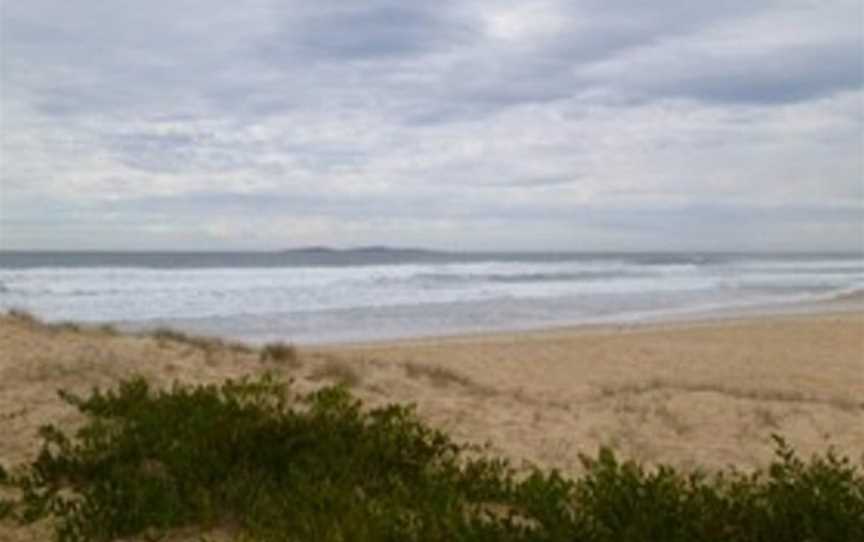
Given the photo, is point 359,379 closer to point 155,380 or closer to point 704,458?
point 155,380

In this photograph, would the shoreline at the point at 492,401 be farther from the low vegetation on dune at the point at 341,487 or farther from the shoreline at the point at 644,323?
the shoreline at the point at 644,323

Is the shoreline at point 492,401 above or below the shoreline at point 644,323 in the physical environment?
above

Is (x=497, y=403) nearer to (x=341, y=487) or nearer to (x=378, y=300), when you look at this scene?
(x=341, y=487)

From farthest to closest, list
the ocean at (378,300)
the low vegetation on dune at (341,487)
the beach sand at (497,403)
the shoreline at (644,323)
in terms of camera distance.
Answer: the ocean at (378,300), the shoreline at (644,323), the beach sand at (497,403), the low vegetation on dune at (341,487)

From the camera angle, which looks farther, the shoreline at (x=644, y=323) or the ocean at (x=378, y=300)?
the ocean at (x=378, y=300)

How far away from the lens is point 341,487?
19.2ft

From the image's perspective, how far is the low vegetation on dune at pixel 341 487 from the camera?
16.6ft

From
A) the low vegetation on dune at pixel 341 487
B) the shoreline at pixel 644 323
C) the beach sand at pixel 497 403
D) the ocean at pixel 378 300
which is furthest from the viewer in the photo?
the ocean at pixel 378 300

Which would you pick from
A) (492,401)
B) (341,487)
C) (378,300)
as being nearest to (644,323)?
(378,300)

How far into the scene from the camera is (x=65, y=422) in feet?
24.3

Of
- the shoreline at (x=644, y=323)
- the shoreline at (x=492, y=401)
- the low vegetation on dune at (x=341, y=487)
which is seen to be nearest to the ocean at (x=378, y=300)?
the shoreline at (x=644, y=323)

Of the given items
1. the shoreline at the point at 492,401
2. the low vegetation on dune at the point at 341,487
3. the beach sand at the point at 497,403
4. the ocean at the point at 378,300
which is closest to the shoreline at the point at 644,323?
the ocean at the point at 378,300

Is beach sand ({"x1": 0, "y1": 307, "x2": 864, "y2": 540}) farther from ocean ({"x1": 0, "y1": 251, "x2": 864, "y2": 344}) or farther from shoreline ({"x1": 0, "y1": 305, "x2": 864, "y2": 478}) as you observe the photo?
ocean ({"x1": 0, "y1": 251, "x2": 864, "y2": 344})

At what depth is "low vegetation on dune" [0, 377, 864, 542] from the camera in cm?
507
